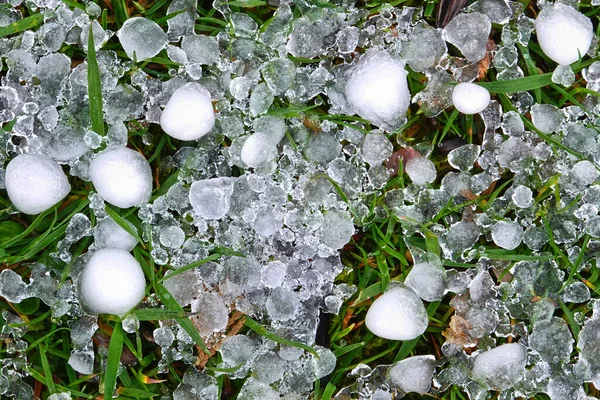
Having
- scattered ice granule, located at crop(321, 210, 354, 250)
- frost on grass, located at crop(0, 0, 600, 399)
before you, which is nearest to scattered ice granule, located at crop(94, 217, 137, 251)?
frost on grass, located at crop(0, 0, 600, 399)

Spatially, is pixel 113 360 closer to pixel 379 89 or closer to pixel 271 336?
pixel 271 336

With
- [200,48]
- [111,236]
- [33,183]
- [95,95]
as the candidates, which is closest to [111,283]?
[111,236]

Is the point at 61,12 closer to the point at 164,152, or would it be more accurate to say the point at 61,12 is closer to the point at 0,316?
the point at 164,152

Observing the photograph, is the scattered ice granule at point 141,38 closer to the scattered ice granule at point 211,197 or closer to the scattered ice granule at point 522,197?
the scattered ice granule at point 211,197

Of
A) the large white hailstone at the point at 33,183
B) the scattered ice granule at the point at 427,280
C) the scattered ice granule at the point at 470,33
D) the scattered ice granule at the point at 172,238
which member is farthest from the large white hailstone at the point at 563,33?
the large white hailstone at the point at 33,183

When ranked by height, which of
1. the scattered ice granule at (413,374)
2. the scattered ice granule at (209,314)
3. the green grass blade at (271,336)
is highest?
the scattered ice granule at (209,314)

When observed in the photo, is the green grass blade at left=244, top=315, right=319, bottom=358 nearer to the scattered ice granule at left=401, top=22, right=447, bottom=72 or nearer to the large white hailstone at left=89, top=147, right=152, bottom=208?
the large white hailstone at left=89, top=147, right=152, bottom=208

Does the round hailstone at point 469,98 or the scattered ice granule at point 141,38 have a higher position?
the scattered ice granule at point 141,38
